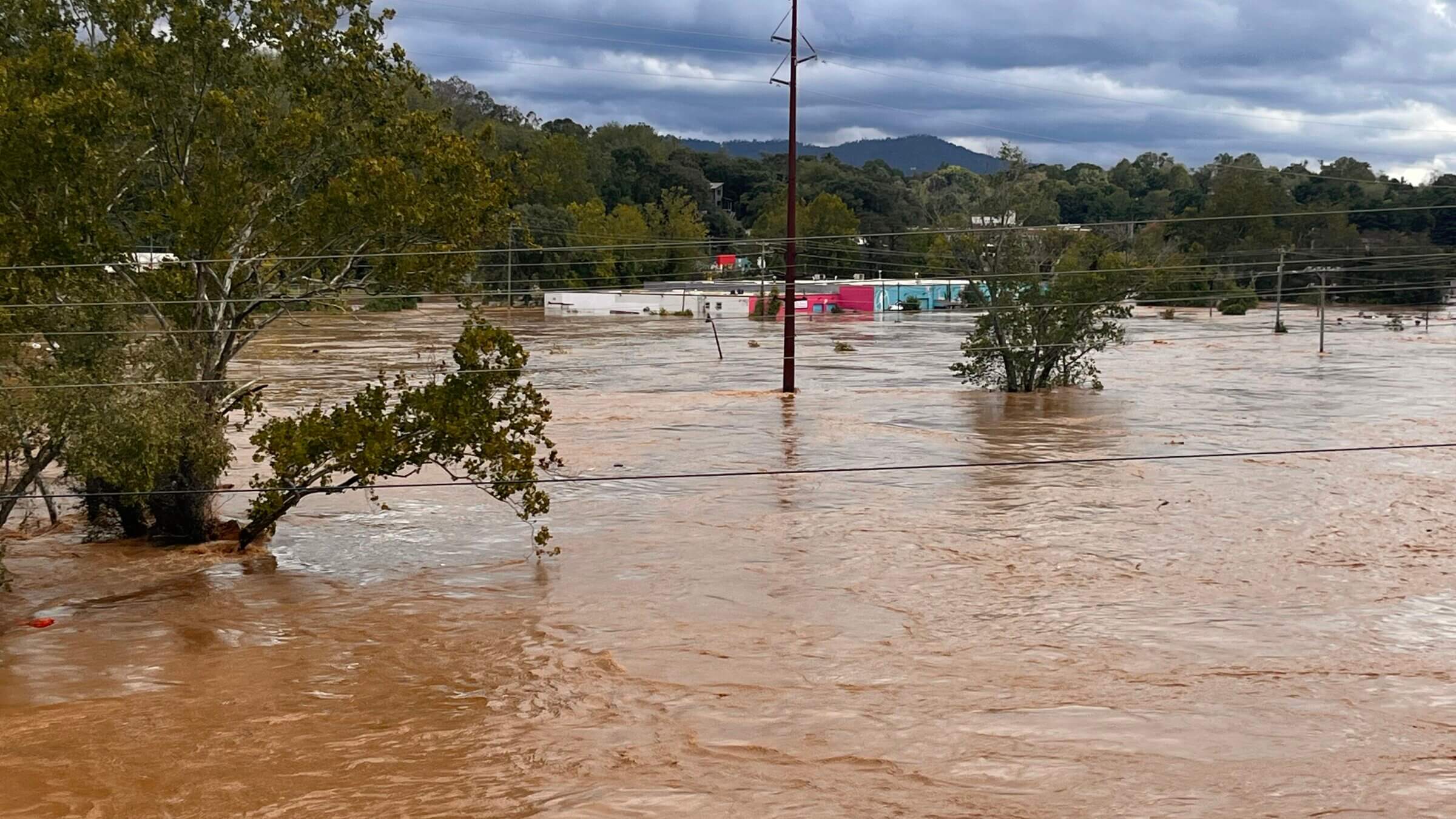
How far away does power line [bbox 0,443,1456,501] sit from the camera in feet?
71.5

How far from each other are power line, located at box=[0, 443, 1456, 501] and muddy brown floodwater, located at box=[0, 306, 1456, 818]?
462mm

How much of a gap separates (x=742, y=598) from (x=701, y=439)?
1565 centimetres

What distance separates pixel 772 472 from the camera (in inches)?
886

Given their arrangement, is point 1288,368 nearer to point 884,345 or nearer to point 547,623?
point 884,345

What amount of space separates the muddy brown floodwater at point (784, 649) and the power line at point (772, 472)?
0.46m

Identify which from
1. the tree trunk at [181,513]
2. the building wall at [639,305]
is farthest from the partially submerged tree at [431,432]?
the building wall at [639,305]

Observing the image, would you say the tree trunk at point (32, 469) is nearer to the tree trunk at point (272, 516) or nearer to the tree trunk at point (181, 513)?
the tree trunk at point (181, 513)

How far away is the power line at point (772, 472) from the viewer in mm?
21781

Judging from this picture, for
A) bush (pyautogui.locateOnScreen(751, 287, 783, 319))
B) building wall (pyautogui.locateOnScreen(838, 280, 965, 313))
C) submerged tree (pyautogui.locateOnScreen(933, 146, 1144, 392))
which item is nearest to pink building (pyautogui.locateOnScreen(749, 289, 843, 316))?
bush (pyautogui.locateOnScreen(751, 287, 783, 319))

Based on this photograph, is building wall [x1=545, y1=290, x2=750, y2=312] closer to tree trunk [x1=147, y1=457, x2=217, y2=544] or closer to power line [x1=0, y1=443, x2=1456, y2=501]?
power line [x1=0, y1=443, x2=1456, y2=501]

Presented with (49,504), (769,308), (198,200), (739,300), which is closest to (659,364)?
(769,308)

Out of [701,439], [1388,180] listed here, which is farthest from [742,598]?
[1388,180]

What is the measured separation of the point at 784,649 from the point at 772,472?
160 inches

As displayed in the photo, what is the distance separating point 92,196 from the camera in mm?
19469
